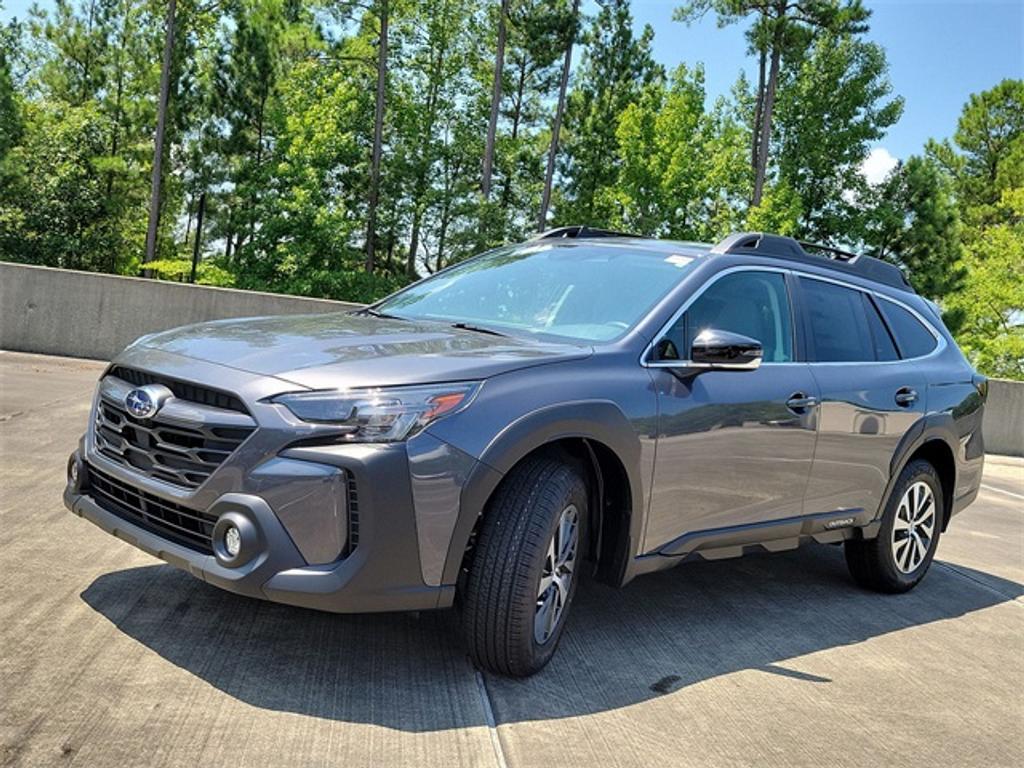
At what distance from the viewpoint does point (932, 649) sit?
199 inches

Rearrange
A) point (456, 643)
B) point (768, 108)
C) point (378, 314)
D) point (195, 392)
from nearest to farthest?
point (195, 392) < point (456, 643) < point (378, 314) < point (768, 108)

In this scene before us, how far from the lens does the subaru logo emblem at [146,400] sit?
361 centimetres

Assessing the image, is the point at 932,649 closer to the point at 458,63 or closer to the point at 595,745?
the point at 595,745

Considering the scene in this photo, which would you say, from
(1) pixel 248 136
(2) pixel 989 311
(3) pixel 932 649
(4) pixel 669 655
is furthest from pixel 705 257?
(1) pixel 248 136

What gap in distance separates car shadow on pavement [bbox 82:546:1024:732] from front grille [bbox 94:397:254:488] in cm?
66

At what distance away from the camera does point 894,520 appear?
5.78 m

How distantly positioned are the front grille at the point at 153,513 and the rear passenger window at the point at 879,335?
3.70m

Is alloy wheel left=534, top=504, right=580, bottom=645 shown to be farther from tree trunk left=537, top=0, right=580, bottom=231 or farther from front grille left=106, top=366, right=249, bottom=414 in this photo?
tree trunk left=537, top=0, right=580, bottom=231

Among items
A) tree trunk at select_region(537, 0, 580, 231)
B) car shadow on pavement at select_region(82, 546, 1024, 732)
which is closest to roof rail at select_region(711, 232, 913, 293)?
car shadow on pavement at select_region(82, 546, 1024, 732)

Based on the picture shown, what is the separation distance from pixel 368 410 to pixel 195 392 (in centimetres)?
66

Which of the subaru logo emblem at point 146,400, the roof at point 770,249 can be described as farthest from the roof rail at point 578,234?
the subaru logo emblem at point 146,400

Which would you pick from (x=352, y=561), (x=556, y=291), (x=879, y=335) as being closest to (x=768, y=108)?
(x=879, y=335)

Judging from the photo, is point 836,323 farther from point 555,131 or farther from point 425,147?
point 425,147

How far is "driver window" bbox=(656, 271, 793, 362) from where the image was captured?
14.5 feet
